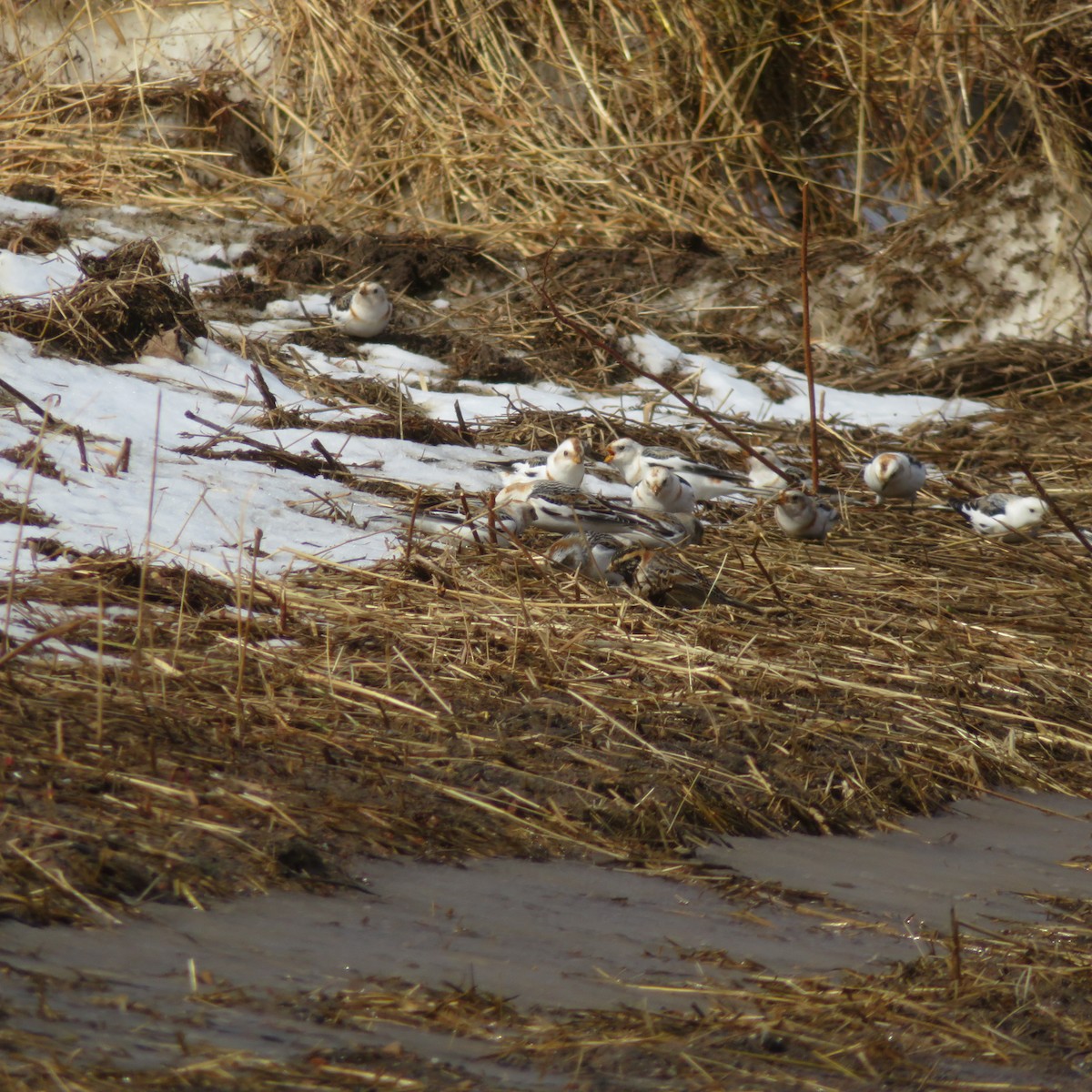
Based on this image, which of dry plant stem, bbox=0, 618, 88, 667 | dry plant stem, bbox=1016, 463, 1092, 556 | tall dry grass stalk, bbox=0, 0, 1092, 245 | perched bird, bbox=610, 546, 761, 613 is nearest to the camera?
dry plant stem, bbox=0, 618, 88, 667

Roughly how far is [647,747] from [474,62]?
8212 mm

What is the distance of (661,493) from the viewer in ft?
18.0

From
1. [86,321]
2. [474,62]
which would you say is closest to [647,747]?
[86,321]

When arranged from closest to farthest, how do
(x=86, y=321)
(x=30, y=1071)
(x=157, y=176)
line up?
(x=30, y=1071), (x=86, y=321), (x=157, y=176)

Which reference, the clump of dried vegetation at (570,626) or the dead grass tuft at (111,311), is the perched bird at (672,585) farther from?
the dead grass tuft at (111,311)

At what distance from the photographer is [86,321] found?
6.25 m

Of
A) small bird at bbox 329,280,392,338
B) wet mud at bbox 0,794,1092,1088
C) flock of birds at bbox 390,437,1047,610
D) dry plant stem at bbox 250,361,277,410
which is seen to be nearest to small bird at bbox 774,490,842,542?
flock of birds at bbox 390,437,1047,610

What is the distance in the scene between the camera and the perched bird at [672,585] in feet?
14.1

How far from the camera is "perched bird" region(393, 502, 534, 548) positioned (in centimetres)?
468

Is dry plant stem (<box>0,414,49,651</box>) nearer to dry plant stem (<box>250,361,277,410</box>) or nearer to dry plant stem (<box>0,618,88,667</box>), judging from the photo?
dry plant stem (<box>0,618,88,667</box>)

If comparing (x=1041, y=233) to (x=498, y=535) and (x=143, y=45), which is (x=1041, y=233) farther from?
(x=143, y=45)

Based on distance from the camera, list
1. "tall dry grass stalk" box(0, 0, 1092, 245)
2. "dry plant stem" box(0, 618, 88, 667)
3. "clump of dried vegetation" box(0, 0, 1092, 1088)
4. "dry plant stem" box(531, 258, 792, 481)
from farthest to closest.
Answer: "tall dry grass stalk" box(0, 0, 1092, 245) < "dry plant stem" box(531, 258, 792, 481) < "dry plant stem" box(0, 618, 88, 667) < "clump of dried vegetation" box(0, 0, 1092, 1088)

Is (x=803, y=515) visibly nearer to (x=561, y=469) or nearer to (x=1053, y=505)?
(x=561, y=469)

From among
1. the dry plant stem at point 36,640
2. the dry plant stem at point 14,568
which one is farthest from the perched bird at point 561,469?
the dry plant stem at point 36,640
